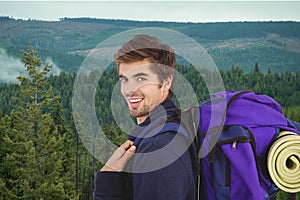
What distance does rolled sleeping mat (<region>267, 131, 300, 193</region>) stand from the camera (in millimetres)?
2281

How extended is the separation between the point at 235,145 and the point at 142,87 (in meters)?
0.61

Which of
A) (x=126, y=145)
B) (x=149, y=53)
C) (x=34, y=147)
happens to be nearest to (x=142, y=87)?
(x=149, y=53)

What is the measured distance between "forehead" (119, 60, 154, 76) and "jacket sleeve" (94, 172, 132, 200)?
57 cm

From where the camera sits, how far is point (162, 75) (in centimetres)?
244

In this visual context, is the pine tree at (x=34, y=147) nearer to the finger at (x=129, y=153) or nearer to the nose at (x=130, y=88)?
the nose at (x=130, y=88)

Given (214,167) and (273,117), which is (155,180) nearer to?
(214,167)

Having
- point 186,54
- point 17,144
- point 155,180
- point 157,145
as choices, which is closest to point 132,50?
point 186,54

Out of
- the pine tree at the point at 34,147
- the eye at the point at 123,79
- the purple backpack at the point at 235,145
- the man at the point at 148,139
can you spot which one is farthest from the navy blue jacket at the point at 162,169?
the pine tree at the point at 34,147

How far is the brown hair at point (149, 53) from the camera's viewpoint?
2.38 meters

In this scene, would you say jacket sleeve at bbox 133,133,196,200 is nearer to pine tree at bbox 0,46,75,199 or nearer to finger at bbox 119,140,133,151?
finger at bbox 119,140,133,151

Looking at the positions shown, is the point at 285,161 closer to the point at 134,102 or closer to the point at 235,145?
the point at 235,145

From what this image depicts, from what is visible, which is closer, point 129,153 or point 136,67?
point 129,153

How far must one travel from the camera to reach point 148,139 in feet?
6.91

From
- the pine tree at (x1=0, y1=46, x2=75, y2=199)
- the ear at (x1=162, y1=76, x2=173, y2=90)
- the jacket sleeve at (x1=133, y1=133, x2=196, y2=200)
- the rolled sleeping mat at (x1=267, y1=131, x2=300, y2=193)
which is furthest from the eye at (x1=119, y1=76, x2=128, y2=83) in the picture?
the pine tree at (x1=0, y1=46, x2=75, y2=199)
